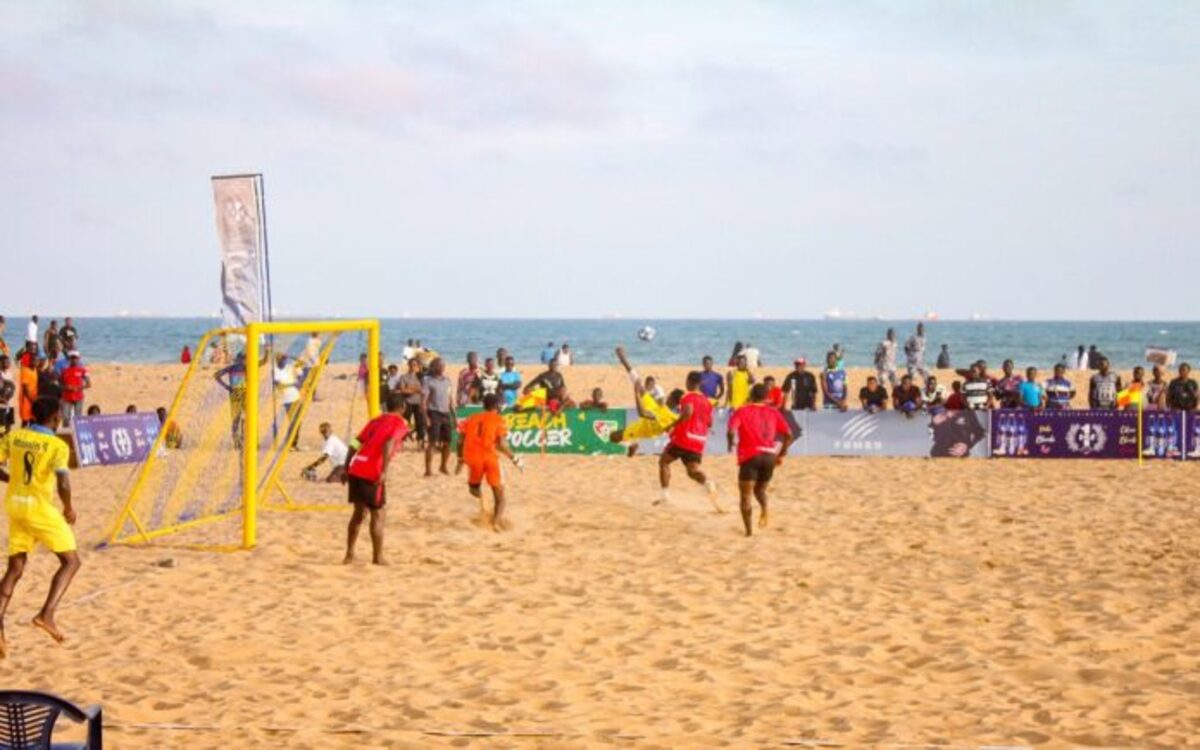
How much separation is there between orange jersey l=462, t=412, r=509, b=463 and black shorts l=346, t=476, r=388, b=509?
181cm

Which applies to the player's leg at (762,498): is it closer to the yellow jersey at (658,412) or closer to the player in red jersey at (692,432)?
the player in red jersey at (692,432)

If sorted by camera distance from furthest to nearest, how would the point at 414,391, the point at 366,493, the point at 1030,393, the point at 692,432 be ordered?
the point at 1030,393 < the point at 414,391 < the point at 692,432 < the point at 366,493

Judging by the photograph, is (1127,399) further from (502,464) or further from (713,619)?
(713,619)

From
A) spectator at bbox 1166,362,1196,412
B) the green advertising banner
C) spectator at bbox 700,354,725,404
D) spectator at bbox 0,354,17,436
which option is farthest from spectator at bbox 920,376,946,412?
spectator at bbox 0,354,17,436

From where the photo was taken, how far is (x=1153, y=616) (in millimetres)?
9758

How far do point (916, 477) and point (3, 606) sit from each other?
13.0m

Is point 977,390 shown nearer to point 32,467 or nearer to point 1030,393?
point 1030,393

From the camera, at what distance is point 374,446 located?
1201cm

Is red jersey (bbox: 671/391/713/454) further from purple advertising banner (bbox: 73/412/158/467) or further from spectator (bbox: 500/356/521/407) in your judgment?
purple advertising banner (bbox: 73/412/158/467)

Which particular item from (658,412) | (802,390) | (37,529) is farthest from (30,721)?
(802,390)

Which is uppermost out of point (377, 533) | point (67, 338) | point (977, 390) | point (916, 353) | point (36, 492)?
point (67, 338)

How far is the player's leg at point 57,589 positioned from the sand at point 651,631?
166 mm

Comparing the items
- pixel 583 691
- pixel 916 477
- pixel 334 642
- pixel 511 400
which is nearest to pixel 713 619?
pixel 583 691

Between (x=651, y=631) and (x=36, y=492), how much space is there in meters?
4.29
